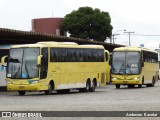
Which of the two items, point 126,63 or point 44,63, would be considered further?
point 126,63

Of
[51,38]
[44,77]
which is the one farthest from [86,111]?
[51,38]

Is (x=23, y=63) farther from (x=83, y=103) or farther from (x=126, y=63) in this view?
(x=126, y=63)

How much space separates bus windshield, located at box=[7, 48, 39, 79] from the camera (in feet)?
106

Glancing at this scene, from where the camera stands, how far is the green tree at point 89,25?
317 ft

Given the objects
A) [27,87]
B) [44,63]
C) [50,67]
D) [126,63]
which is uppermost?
[44,63]

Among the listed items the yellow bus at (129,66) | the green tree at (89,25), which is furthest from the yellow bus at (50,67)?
the green tree at (89,25)

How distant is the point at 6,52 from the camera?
40.9 m

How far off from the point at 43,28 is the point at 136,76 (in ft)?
162

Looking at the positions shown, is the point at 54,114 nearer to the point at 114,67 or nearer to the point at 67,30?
the point at 114,67

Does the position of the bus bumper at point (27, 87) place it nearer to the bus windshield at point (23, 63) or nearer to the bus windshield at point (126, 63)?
the bus windshield at point (23, 63)

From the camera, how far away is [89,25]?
324 feet

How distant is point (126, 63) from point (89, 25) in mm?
53455

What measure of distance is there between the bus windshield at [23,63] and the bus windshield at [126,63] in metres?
14.0

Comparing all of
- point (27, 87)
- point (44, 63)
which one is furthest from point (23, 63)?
point (27, 87)
